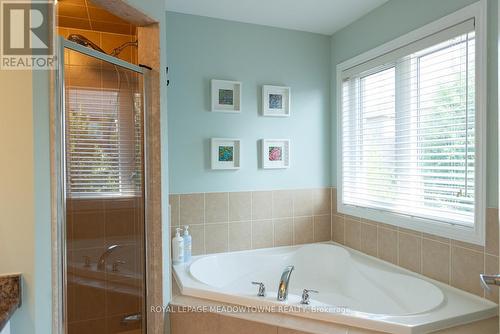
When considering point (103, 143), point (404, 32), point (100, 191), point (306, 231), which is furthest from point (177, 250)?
point (404, 32)

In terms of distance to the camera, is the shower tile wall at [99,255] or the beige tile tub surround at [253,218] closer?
the shower tile wall at [99,255]

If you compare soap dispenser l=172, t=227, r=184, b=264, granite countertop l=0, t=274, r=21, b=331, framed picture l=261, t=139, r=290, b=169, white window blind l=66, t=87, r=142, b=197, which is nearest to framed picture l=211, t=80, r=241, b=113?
framed picture l=261, t=139, r=290, b=169

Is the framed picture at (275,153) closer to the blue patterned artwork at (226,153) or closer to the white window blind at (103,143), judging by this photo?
the blue patterned artwork at (226,153)

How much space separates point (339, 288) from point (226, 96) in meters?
1.82

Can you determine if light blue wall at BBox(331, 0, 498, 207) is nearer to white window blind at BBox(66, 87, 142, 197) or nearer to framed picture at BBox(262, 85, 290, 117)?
framed picture at BBox(262, 85, 290, 117)

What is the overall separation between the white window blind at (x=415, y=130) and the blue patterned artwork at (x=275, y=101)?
22.7 inches

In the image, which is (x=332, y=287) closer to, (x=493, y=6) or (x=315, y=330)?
(x=315, y=330)

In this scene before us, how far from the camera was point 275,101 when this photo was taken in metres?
2.75

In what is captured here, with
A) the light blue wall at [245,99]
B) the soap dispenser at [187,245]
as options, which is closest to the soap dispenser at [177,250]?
the soap dispenser at [187,245]

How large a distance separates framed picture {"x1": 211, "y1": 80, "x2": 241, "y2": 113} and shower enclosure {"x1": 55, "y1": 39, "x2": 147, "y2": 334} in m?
0.79

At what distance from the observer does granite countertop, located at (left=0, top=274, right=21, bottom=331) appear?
1092 millimetres

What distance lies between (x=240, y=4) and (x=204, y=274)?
2.03m

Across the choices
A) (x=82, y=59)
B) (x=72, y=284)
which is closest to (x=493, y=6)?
(x=82, y=59)

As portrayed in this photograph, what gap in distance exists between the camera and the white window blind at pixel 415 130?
184 centimetres
